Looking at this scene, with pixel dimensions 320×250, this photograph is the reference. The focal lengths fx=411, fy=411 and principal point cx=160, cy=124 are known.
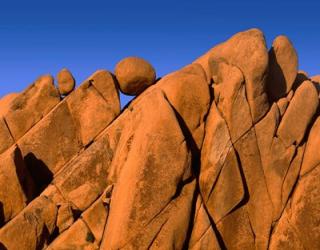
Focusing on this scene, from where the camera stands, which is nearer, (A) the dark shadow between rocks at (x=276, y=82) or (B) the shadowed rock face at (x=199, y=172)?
(B) the shadowed rock face at (x=199, y=172)

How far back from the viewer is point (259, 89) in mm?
25125

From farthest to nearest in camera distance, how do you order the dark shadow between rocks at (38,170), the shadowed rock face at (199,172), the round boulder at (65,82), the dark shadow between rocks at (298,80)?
the round boulder at (65,82)
the dark shadow between rocks at (38,170)
the dark shadow between rocks at (298,80)
the shadowed rock face at (199,172)

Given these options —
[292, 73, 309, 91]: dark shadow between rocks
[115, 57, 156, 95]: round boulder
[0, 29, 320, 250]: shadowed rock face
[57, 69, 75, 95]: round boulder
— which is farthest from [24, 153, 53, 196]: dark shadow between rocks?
[292, 73, 309, 91]: dark shadow between rocks

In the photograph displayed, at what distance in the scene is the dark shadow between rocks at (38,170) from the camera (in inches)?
1128

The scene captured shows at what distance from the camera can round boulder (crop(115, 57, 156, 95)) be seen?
2902 cm

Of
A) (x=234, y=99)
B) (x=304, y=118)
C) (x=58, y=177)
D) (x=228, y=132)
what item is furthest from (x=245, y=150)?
(x=58, y=177)

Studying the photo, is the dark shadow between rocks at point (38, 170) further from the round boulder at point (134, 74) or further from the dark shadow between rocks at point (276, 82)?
the dark shadow between rocks at point (276, 82)

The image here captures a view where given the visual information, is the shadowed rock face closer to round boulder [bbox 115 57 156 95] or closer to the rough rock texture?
the rough rock texture

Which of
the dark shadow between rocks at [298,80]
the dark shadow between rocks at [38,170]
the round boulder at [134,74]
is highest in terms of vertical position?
the round boulder at [134,74]

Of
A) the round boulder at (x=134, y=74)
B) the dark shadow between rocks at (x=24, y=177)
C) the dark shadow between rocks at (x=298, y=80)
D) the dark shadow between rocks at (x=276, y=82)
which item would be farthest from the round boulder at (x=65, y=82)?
the dark shadow between rocks at (x=298, y=80)

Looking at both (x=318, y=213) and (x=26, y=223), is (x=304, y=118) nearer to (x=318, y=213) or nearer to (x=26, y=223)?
(x=318, y=213)

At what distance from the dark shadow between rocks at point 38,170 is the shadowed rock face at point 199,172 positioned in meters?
0.55

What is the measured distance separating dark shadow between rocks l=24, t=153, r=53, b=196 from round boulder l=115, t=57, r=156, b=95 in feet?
25.9

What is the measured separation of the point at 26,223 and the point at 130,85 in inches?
462
